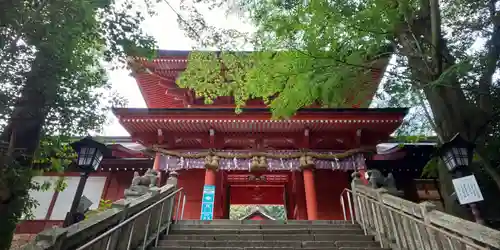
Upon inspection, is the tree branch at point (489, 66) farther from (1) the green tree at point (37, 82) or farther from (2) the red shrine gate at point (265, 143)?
(1) the green tree at point (37, 82)

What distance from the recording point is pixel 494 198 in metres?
8.47

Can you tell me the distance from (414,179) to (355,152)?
306 cm

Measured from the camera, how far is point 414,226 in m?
3.98

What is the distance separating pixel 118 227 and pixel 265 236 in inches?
113

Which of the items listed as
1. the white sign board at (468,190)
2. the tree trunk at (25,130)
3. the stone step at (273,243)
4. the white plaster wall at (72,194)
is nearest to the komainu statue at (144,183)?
the stone step at (273,243)

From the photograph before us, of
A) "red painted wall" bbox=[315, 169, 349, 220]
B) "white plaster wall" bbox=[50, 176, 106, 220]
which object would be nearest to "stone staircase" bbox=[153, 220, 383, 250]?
"red painted wall" bbox=[315, 169, 349, 220]

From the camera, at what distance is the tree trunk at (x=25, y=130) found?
427 cm

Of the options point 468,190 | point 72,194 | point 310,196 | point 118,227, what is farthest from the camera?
point 72,194

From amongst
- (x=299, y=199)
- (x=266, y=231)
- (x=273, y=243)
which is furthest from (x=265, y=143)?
(x=273, y=243)

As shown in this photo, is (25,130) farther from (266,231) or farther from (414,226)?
(414,226)

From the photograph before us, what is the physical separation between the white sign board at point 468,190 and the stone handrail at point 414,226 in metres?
0.72

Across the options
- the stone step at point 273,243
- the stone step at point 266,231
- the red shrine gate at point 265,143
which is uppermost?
the red shrine gate at point 265,143

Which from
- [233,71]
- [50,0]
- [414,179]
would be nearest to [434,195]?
[414,179]

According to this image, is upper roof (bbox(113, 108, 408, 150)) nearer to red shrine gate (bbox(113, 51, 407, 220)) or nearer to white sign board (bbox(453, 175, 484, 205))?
red shrine gate (bbox(113, 51, 407, 220))
